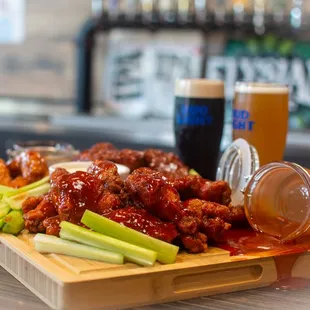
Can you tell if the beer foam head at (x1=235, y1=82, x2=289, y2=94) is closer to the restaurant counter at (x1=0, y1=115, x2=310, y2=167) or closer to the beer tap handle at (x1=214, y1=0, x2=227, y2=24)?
the restaurant counter at (x1=0, y1=115, x2=310, y2=167)

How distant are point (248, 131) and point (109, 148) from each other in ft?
1.30

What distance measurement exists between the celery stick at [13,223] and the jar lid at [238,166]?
0.49m

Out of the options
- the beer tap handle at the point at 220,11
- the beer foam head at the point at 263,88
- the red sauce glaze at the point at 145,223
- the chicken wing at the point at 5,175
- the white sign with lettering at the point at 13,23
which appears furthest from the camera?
the white sign with lettering at the point at 13,23

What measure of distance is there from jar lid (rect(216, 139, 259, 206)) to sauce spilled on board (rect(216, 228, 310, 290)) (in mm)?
185

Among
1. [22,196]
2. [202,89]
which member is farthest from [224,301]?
[202,89]

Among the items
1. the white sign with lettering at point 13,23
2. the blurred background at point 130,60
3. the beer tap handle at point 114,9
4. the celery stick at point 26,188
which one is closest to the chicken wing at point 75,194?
the celery stick at point 26,188

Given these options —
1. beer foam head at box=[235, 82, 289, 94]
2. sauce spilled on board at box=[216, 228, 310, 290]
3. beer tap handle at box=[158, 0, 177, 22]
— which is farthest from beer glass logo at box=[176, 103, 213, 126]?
beer tap handle at box=[158, 0, 177, 22]

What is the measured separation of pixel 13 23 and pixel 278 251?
4607 millimetres

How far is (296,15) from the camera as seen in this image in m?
4.41

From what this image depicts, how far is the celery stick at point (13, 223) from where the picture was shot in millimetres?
1254

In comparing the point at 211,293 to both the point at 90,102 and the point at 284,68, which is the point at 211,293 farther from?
the point at 90,102

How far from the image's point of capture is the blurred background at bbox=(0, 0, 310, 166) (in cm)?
445

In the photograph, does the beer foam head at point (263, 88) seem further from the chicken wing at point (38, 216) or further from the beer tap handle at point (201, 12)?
the beer tap handle at point (201, 12)

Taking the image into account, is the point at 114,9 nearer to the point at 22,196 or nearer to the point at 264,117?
the point at 264,117
